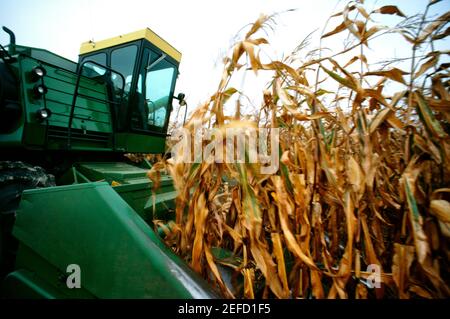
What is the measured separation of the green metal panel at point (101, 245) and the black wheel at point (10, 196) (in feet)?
1.91

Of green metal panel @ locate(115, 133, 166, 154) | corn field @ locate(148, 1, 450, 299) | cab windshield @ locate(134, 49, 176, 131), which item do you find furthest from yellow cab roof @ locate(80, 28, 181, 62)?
corn field @ locate(148, 1, 450, 299)

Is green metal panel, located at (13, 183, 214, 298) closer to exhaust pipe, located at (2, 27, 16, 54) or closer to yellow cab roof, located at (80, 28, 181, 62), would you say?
exhaust pipe, located at (2, 27, 16, 54)

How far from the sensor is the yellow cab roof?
2.97 metres

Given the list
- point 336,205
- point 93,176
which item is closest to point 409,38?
point 336,205

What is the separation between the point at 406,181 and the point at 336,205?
0.92 feet

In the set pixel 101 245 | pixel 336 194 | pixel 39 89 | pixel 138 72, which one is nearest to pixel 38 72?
pixel 39 89

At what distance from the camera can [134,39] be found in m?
2.99

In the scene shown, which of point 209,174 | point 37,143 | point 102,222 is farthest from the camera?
point 37,143

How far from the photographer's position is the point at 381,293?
0.82 metres

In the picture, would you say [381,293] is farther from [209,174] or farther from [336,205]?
[209,174]

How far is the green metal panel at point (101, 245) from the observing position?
2.45 ft

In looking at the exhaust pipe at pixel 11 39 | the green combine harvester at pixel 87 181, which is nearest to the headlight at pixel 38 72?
the green combine harvester at pixel 87 181

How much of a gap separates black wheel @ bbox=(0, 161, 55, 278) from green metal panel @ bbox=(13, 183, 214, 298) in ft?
1.91

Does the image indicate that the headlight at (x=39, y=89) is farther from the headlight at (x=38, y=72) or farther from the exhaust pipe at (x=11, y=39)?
the exhaust pipe at (x=11, y=39)
